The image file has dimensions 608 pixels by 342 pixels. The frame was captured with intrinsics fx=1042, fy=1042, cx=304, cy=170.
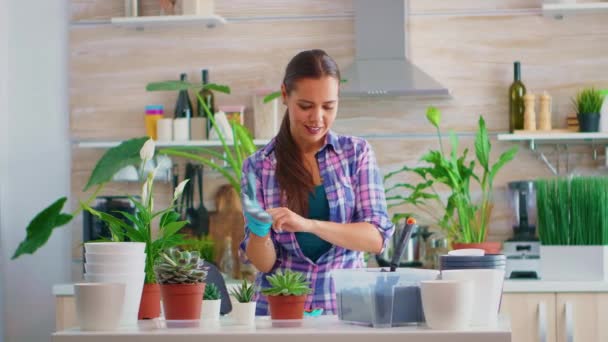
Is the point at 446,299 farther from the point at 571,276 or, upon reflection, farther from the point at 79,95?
the point at 79,95

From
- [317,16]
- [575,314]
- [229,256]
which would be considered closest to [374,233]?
[575,314]

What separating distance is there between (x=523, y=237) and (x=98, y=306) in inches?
116

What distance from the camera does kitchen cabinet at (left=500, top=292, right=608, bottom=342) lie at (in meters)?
4.01

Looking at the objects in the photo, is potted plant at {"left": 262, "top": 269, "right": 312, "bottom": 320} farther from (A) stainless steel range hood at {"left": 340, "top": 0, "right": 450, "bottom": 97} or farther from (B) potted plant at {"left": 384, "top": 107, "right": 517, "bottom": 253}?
(A) stainless steel range hood at {"left": 340, "top": 0, "right": 450, "bottom": 97}

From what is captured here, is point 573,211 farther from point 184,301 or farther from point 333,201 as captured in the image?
point 184,301

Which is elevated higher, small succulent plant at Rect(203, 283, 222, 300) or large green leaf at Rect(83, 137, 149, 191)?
large green leaf at Rect(83, 137, 149, 191)

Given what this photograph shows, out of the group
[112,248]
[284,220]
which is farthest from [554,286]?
[112,248]

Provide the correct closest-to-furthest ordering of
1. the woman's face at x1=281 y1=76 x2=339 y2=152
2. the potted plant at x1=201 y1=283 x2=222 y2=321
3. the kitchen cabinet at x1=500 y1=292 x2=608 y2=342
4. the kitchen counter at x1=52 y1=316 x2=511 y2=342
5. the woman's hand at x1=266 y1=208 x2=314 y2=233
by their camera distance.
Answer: the kitchen counter at x1=52 y1=316 x2=511 y2=342, the potted plant at x1=201 y1=283 x2=222 y2=321, the woman's hand at x1=266 y1=208 x2=314 y2=233, the woman's face at x1=281 y1=76 x2=339 y2=152, the kitchen cabinet at x1=500 y1=292 x2=608 y2=342

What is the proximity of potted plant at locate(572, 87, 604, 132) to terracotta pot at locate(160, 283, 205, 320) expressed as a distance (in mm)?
2834

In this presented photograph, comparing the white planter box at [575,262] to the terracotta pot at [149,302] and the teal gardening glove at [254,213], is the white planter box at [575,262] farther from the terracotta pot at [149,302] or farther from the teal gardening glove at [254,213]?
the terracotta pot at [149,302]

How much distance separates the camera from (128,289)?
2.01 metres

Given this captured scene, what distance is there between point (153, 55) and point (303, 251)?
251cm

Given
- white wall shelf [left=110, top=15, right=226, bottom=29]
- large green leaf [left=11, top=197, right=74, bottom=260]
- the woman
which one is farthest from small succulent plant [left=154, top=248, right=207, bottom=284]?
white wall shelf [left=110, top=15, right=226, bottom=29]

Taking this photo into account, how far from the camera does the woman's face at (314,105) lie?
263 centimetres
